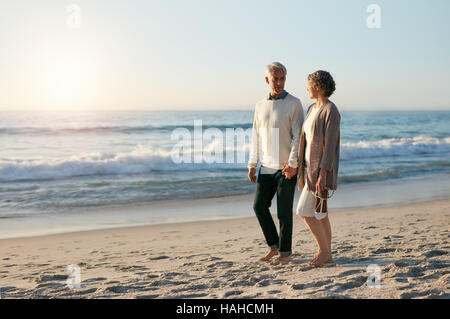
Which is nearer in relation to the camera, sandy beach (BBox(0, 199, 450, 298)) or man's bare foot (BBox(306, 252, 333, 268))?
sandy beach (BBox(0, 199, 450, 298))

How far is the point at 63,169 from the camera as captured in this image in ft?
51.1

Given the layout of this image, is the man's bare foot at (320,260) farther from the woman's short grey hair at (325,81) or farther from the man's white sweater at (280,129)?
the woman's short grey hair at (325,81)

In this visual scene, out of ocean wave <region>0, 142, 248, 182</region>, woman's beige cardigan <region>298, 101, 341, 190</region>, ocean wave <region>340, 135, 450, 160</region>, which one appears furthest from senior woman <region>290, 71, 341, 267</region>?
ocean wave <region>340, 135, 450, 160</region>

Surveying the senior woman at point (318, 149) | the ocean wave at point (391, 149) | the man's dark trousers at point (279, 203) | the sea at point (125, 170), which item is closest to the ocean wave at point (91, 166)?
the sea at point (125, 170)

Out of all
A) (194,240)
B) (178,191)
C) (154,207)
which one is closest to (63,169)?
(178,191)

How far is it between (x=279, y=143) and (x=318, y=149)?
42 centimetres

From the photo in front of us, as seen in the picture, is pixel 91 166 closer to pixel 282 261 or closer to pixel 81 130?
pixel 282 261

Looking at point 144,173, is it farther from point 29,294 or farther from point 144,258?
point 29,294

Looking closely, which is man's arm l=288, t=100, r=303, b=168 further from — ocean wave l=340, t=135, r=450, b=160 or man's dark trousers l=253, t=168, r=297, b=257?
ocean wave l=340, t=135, r=450, b=160

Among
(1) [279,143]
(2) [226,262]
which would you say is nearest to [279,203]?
(1) [279,143]

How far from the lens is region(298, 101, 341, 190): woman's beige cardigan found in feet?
13.5

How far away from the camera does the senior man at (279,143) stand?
440cm
